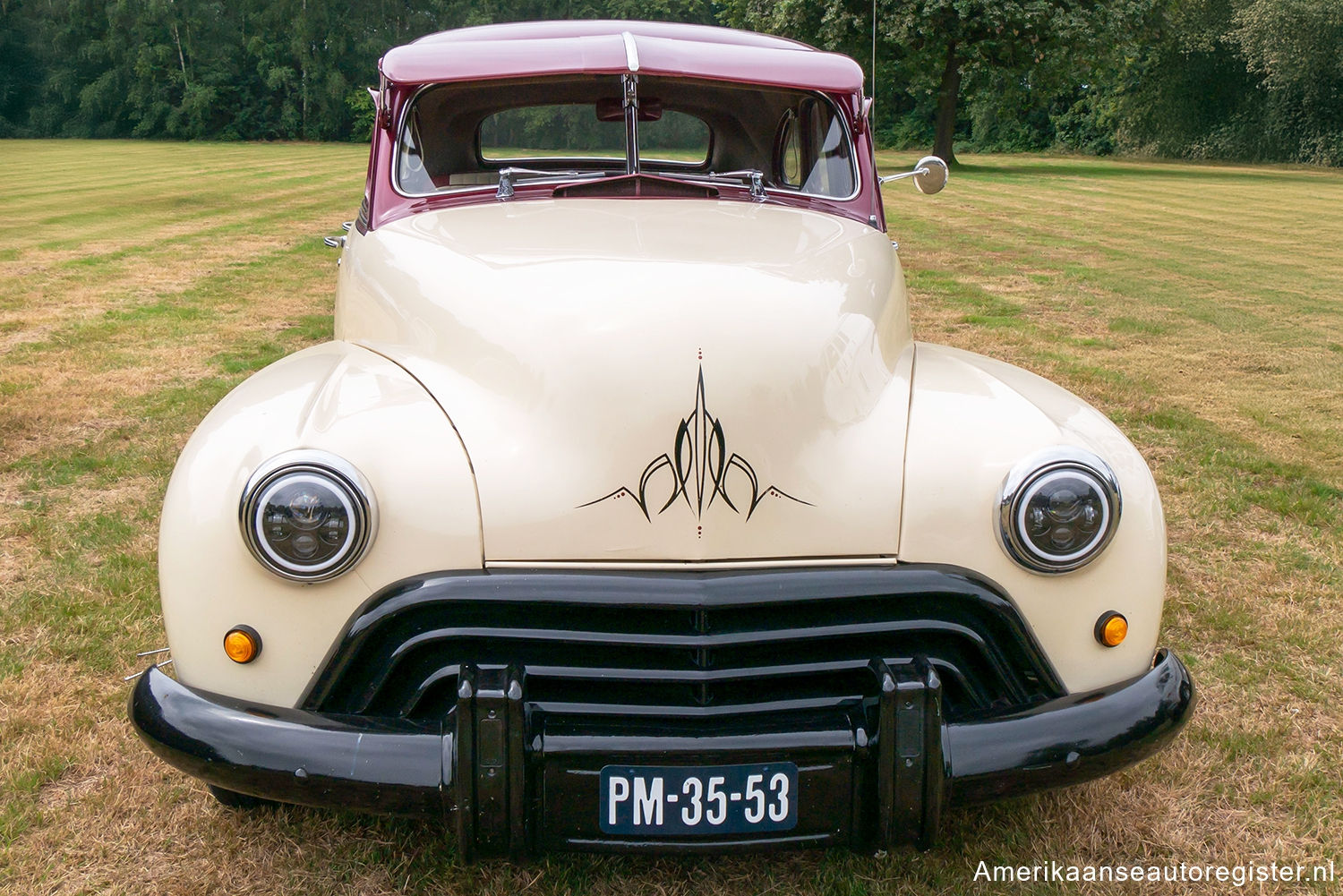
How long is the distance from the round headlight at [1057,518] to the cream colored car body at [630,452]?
0.03 meters

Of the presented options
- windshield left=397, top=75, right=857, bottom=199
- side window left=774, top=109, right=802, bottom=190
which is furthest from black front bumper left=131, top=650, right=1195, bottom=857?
side window left=774, top=109, right=802, bottom=190

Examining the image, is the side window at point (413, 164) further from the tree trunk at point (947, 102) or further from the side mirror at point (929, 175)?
the tree trunk at point (947, 102)

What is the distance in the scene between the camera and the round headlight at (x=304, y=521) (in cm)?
203

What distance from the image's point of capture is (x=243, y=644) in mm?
2076

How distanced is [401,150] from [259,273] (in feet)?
26.3

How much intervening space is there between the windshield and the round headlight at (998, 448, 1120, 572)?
147cm

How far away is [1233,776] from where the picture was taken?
2744 mm

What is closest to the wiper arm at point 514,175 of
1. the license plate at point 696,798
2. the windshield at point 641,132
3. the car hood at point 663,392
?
the windshield at point 641,132

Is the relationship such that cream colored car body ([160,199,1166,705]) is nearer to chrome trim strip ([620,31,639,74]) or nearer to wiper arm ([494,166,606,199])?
wiper arm ([494,166,606,199])

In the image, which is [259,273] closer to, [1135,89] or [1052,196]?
[1052,196]

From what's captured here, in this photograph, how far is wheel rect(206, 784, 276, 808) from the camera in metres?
2.45

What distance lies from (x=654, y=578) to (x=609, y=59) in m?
1.87

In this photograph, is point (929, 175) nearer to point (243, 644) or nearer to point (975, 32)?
point (243, 644)

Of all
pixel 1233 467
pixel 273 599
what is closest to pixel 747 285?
pixel 273 599
